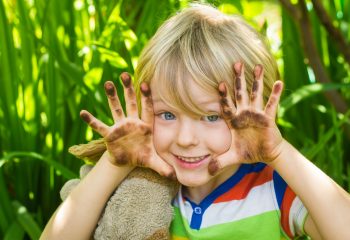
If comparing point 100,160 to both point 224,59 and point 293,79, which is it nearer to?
point 224,59

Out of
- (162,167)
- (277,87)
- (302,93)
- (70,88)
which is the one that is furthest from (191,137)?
(70,88)

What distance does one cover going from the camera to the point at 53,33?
2307mm

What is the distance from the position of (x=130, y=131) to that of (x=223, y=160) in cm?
21

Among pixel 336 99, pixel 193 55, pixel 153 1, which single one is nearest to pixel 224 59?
pixel 193 55

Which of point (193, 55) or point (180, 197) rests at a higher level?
point (193, 55)

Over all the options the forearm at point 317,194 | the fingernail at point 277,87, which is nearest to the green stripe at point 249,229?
the forearm at point 317,194

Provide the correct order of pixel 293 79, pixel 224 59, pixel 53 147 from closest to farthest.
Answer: pixel 224 59 < pixel 53 147 < pixel 293 79

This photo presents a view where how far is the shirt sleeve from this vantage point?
1658 mm

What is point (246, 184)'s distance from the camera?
1.73 m

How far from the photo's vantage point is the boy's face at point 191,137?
5.19ft

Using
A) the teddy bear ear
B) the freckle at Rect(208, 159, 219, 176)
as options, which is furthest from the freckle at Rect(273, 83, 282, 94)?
the teddy bear ear

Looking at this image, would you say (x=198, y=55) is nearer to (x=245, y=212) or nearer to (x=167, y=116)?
(x=167, y=116)

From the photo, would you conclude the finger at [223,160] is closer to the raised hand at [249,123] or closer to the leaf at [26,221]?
the raised hand at [249,123]

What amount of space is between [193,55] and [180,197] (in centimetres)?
35
